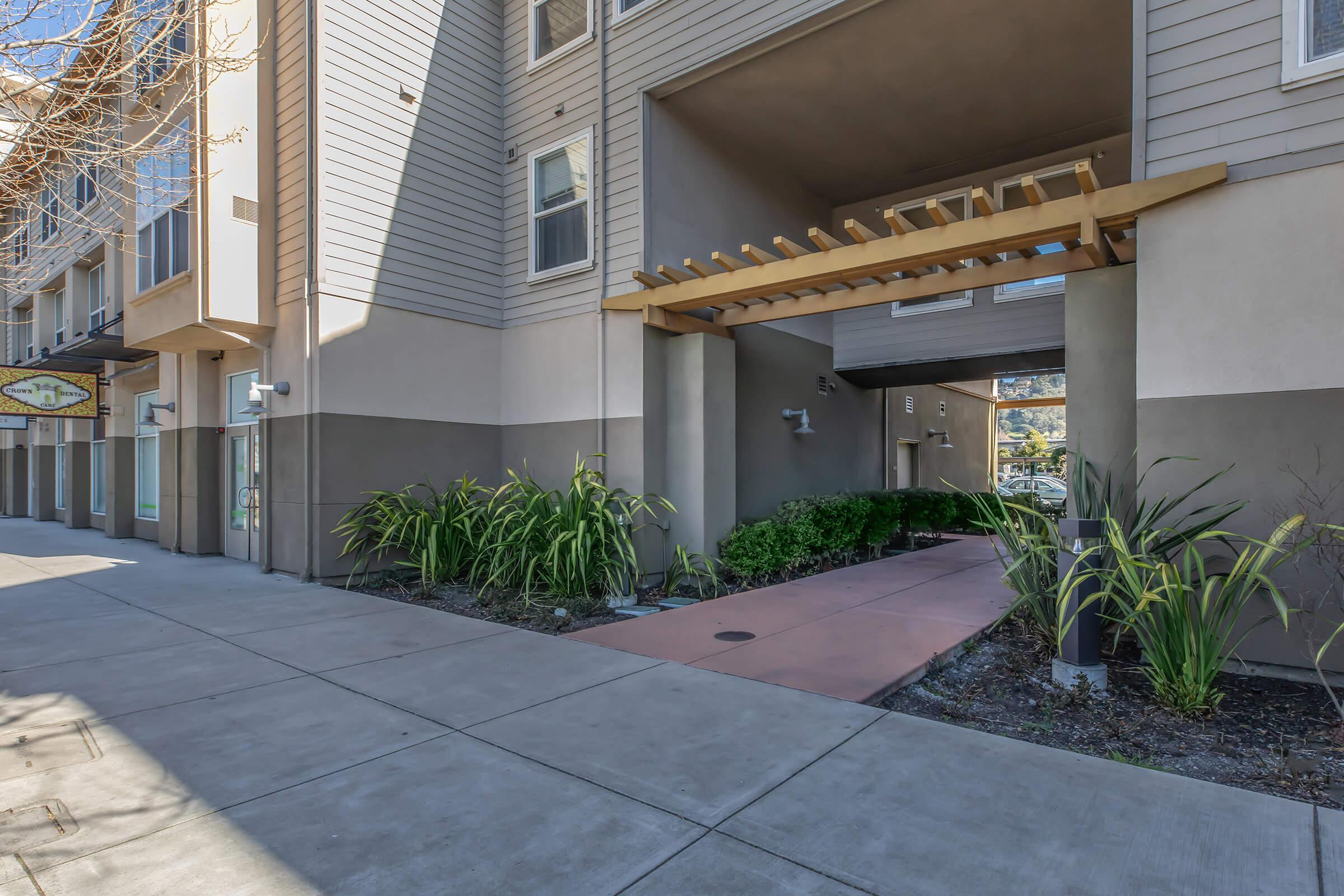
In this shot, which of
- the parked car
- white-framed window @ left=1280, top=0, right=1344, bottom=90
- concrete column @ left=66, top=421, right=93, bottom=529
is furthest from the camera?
the parked car

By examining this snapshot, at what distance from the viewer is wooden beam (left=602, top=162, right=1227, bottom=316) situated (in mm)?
5234

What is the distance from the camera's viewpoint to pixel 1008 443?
172 ft

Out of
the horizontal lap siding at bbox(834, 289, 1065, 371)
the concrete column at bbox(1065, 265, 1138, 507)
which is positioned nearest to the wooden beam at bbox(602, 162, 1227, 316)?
the concrete column at bbox(1065, 265, 1138, 507)

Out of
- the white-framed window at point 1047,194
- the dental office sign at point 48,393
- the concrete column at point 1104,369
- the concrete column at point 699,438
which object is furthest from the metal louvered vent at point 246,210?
the white-framed window at point 1047,194

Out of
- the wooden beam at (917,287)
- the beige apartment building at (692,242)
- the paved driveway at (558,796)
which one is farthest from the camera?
the wooden beam at (917,287)

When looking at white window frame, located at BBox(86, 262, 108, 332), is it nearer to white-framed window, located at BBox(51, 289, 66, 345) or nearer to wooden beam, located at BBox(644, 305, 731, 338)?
white-framed window, located at BBox(51, 289, 66, 345)

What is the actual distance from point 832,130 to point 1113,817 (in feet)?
28.2

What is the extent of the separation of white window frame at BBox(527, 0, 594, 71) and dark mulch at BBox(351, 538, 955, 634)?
6801 mm

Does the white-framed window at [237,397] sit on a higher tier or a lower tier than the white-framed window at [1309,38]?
lower

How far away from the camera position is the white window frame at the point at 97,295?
45.2 feet

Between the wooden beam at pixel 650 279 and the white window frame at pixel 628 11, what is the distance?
3150 mm

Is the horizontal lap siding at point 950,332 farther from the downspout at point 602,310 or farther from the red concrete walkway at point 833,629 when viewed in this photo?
the downspout at point 602,310

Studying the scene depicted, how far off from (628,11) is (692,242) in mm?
2804

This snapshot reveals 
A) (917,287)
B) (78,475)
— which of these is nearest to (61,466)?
(78,475)
